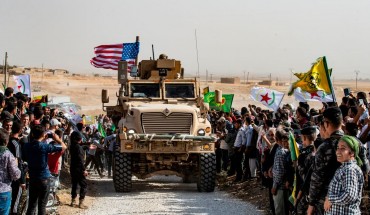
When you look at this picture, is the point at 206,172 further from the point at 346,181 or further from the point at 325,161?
the point at 346,181

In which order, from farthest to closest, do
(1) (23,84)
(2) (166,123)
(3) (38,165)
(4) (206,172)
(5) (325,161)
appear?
(1) (23,84)
(2) (166,123)
(4) (206,172)
(3) (38,165)
(5) (325,161)

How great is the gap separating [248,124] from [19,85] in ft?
23.7

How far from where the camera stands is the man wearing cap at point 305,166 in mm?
7504

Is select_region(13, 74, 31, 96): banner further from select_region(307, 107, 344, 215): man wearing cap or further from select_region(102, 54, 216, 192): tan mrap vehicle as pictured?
select_region(307, 107, 344, 215): man wearing cap

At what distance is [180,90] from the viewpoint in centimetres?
1731

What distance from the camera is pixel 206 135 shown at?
51.8ft

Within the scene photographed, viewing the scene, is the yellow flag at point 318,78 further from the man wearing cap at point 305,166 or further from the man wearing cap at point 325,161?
the man wearing cap at point 325,161

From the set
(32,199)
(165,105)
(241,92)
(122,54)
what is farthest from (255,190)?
(241,92)

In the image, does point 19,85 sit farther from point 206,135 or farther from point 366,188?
point 366,188

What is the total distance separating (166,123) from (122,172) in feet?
4.71

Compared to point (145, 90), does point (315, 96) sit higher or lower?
lower

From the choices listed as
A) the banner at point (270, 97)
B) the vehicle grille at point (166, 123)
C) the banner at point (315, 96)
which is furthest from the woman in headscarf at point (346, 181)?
the banner at point (270, 97)

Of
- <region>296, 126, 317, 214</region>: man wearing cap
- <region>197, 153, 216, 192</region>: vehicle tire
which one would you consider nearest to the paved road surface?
<region>197, 153, 216, 192</region>: vehicle tire

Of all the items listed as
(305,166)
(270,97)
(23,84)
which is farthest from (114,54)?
(305,166)
